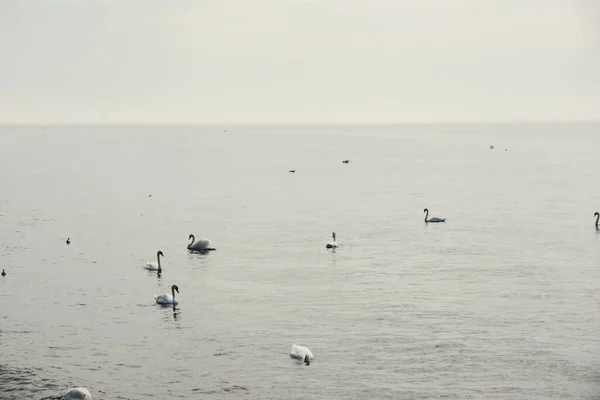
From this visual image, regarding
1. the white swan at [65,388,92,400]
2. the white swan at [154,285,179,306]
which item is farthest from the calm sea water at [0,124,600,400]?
the white swan at [65,388,92,400]

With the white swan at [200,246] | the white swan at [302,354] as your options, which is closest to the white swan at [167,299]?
the white swan at [302,354]

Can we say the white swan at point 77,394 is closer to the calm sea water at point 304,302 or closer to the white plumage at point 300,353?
the calm sea water at point 304,302

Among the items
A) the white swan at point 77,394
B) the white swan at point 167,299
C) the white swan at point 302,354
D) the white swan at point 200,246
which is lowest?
the white swan at point 77,394

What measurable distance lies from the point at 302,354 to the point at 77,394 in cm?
1084

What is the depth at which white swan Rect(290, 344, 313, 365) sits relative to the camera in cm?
3894

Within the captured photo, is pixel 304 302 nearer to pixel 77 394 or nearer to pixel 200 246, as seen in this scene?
pixel 77 394

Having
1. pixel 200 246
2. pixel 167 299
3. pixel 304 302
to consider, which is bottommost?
pixel 304 302

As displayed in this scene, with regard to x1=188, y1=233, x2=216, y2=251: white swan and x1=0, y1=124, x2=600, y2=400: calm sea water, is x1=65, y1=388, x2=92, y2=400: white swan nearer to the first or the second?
x1=0, y1=124, x2=600, y2=400: calm sea water

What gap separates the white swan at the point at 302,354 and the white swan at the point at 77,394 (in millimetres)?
10160

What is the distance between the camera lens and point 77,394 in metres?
33.4

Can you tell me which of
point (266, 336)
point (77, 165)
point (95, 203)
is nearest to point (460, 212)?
point (95, 203)

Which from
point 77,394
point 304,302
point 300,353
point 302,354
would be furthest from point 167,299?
point 77,394

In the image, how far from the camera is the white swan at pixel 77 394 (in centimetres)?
3344

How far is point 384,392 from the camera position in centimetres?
3534
